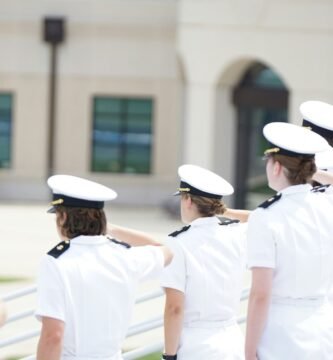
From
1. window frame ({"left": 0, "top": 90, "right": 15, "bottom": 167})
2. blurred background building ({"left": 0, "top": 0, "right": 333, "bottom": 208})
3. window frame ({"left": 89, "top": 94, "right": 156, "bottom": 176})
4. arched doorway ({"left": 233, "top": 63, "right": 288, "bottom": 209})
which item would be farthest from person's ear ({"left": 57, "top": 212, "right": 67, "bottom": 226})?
window frame ({"left": 0, "top": 90, "right": 15, "bottom": 167})

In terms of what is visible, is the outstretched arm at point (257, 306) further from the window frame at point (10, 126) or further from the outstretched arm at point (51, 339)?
the window frame at point (10, 126)

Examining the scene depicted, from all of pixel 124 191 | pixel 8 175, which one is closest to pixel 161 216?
pixel 124 191

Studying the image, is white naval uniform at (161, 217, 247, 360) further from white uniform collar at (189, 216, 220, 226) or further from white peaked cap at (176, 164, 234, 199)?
white peaked cap at (176, 164, 234, 199)

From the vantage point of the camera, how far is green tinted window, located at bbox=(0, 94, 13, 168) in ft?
81.6

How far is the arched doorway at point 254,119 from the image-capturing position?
21781 mm

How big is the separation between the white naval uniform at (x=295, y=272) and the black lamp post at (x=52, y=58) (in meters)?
19.4

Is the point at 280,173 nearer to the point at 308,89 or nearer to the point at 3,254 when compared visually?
the point at 3,254

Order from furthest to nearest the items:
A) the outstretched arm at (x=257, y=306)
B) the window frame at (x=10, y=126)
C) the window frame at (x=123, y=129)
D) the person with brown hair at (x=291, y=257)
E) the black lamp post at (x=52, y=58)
Answer: 1. the window frame at (x=10, y=126)
2. the window frame at (x=123, y=129)
3. the black lamp post at (x=52, y=58)
4. the person with brown hair at (x=291, y=257)
5. the outstretched arm at (x=257, y=306)

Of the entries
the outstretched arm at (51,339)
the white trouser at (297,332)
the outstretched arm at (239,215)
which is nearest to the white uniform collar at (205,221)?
the outstretched arm at (239,215)

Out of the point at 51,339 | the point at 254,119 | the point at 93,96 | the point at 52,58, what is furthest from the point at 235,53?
the point at 51,339

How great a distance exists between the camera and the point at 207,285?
538 cm

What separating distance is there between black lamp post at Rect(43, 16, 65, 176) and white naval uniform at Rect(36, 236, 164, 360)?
1972 centimetres

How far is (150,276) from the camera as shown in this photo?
15.6ft

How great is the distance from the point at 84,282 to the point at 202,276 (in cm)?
91
